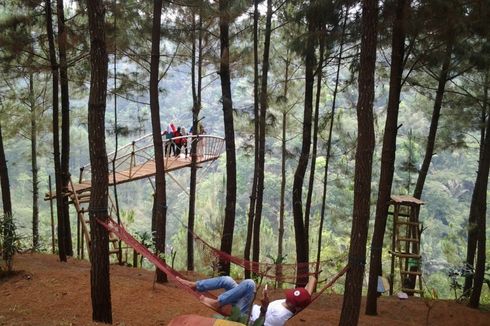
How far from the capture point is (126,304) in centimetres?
408

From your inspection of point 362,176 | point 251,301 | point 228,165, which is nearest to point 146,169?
point 228,165

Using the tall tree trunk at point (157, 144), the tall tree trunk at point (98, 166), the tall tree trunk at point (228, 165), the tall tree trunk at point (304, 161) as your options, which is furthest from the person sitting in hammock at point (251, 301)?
the tall tree trunk at point (304, 161)

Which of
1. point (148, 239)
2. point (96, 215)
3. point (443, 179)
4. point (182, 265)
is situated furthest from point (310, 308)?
point (443, 179)

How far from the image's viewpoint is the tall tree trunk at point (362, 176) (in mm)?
2988

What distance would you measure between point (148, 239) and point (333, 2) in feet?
12.6

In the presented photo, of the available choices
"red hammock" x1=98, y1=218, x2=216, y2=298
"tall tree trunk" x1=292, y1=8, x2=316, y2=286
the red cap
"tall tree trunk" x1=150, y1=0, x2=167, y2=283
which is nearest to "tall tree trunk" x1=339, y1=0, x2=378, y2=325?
the red cap

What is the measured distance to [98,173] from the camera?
2973mm

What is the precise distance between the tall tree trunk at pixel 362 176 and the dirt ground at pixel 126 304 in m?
1.38

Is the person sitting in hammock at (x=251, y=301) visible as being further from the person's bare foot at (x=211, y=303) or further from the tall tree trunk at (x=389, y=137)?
the tall tree trunk at (x=389, y=137)

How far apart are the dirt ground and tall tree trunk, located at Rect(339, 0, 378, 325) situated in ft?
4.53

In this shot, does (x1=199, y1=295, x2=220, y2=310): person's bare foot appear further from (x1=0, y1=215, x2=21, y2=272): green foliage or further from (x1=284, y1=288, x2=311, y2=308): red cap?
(x1=0, y1=215, x2=21, y2=272): green foliage

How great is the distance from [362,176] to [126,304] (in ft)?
8.17

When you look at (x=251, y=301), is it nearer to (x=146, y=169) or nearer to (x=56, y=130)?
(x=56, y=130)

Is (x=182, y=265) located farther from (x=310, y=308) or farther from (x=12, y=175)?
(x=12, y=175)
